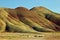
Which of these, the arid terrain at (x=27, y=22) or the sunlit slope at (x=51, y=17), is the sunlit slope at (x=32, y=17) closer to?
the arid terrain at (x=27, y=22)

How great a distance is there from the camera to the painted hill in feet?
298

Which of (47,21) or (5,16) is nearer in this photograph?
(5,16)

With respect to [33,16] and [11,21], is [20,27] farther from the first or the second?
[33,16]

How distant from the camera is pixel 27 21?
10388 cm

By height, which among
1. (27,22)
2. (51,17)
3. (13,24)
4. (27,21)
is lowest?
(13,24)

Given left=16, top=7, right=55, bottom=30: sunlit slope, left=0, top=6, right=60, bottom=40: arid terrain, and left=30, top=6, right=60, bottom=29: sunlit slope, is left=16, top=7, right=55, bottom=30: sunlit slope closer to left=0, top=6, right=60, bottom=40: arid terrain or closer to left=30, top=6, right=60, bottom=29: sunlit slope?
left=0, top=6, right=60, bottom=40: arid terrain

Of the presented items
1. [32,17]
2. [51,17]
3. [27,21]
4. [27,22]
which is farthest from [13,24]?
[51,17]

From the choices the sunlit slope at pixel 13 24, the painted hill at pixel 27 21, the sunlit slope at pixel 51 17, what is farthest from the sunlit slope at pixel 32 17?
the sunlit slope at pixel 13 24

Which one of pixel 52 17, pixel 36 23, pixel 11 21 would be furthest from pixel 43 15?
pixel 11 21

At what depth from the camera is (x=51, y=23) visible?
367ft

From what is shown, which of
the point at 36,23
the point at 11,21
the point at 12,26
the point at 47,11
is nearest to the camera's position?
the point at 12,26

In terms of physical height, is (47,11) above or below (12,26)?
above

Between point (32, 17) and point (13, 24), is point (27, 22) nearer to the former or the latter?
point (32, 17)

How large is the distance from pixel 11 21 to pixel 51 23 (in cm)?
2298
